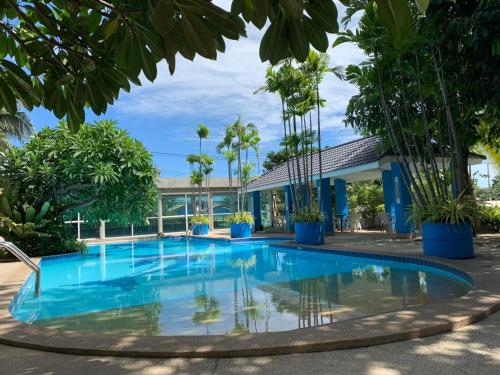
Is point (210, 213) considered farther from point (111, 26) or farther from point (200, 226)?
point (111, 26)

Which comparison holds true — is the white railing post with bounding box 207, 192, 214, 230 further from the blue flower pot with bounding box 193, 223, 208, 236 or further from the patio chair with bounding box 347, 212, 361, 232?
the patio chair with bounding box 347, 212, 361, 232

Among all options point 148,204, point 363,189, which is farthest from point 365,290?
point 363,189

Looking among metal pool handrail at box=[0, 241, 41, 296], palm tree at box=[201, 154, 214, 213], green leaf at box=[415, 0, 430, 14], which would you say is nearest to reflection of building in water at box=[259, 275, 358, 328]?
metal pool handrail at box=[0, 241, 41, 296]

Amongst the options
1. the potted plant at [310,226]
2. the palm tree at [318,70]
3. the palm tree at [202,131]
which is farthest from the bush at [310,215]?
the palm tree at [202,131]

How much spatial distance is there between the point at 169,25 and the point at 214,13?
161 mm

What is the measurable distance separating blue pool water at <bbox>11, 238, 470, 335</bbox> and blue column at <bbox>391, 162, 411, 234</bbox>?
385 centimetres

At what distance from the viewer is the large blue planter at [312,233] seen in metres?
12.5

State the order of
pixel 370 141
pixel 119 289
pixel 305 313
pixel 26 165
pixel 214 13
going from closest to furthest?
1. pixel 214 13
2. pixel 305 313
3. pixel 119 289
4. pixel 26 165
5. pixel 370 141

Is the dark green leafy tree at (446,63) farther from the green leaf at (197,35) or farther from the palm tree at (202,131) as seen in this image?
the palm tree at (202,131)

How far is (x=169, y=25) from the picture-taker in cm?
117

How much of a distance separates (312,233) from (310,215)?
58 cm

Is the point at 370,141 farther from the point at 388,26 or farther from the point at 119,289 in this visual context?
the point at 388,26

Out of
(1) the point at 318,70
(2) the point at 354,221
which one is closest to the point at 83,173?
(1) the point at 318,70

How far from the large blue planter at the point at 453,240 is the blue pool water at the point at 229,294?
481 millimetres
